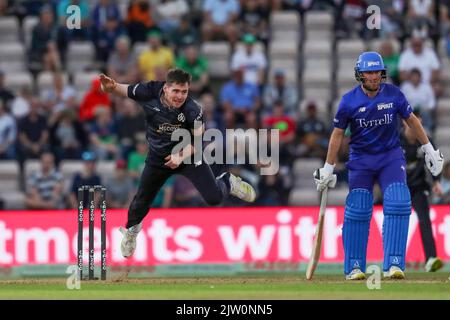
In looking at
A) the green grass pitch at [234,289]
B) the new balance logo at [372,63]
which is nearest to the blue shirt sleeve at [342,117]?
the new balance logo at [372,63]

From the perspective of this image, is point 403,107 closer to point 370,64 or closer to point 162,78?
point 370,64

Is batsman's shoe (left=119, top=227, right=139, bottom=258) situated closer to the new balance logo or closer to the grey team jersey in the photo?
the grey team jersey

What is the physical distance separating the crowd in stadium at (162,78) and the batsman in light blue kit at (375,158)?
5.92 m

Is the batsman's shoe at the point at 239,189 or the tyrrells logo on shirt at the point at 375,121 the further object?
the batsman's shoe at the point at 239,189

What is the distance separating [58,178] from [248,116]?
3.29m

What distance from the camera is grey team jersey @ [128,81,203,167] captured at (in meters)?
15.8

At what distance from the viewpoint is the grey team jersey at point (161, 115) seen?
15.8 metres

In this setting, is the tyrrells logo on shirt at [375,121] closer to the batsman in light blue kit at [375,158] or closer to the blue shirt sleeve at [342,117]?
the batsman in light blue kit at [375,158]

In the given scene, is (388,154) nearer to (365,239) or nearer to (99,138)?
(365,239)

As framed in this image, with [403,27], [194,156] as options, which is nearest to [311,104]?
[403,27]

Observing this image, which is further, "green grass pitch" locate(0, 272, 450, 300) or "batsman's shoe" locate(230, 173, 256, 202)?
"batsman's shoe" locate(230, 173, 256, 202)

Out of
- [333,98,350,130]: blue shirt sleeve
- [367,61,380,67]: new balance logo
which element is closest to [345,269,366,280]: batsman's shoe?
[333,98,350,130]: blue shirt sleeve

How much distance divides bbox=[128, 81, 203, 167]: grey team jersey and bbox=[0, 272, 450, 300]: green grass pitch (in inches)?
61.5

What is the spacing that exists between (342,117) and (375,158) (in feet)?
1.98
